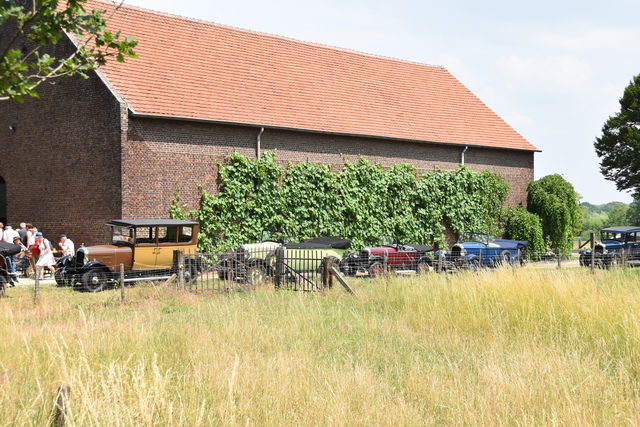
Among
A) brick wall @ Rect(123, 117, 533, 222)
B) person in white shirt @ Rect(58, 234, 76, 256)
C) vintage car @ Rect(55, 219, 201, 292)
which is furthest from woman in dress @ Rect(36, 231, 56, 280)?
brick wall @ Rect(123, 117, 533, 222)

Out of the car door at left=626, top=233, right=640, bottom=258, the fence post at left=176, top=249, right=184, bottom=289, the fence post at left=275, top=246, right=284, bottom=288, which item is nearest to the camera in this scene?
the fence post at left=176, top=249, right=184, bottom=289

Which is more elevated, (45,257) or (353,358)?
(45,257)

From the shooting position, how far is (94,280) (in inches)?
616

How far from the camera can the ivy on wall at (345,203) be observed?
21250mm

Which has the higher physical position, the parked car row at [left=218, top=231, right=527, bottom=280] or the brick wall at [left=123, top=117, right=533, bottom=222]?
the brick wall at [left=123, top=117, right=533, bottom=222]

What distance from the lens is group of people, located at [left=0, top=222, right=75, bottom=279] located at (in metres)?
18.6

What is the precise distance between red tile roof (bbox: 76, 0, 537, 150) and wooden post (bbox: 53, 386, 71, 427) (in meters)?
16.3

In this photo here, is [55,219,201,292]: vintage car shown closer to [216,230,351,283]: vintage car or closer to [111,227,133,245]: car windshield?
[111,227,133,245]: car windshield

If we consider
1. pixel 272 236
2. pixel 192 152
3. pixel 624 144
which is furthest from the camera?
pixel 624 144

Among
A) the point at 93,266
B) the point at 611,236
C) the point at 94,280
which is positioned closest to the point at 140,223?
the point at 93,266

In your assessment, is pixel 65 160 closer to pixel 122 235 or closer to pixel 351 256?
pixel 122 235

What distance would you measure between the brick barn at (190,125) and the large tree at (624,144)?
2137 centimetres

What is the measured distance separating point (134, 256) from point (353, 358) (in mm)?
10456

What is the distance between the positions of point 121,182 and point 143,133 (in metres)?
1.73
